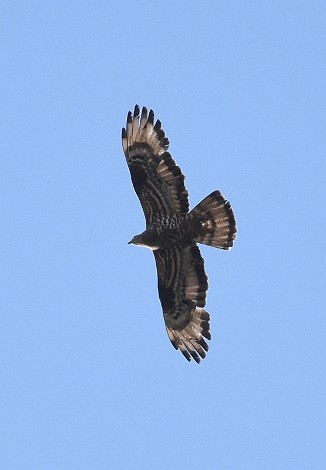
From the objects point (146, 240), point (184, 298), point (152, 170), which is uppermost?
point (152, 170)

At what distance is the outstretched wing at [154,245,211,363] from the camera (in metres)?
17.9

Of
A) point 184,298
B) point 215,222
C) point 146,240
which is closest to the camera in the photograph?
point 215,222

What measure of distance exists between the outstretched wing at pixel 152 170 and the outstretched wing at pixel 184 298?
809mm

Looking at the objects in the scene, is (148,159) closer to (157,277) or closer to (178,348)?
(157,277)

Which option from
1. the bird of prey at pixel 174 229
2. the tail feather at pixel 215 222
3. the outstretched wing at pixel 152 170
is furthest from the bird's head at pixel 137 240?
the tail feather at pixel 215 222

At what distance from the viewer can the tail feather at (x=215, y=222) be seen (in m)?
17.4

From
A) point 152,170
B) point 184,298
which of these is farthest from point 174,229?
point 184,298

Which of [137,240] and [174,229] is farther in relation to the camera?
[137,240]

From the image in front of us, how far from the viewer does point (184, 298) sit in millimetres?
18203

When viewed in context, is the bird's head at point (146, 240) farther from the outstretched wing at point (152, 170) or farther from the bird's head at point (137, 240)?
the outstretched wing at point (152, 170)

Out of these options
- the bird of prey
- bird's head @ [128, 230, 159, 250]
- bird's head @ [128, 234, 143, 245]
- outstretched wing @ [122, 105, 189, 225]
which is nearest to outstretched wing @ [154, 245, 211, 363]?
the bird of prey

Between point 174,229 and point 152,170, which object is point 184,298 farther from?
point 152,170

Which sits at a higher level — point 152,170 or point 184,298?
point 152,170

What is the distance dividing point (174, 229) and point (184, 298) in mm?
1387
